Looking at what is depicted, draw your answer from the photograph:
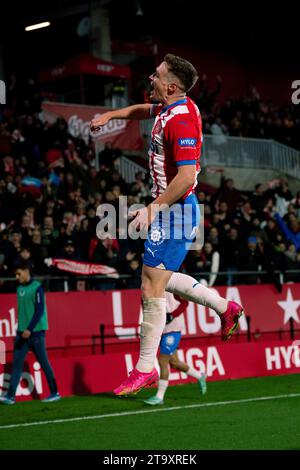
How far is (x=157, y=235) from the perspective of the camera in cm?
752

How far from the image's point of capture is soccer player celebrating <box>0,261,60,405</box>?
46.2ft

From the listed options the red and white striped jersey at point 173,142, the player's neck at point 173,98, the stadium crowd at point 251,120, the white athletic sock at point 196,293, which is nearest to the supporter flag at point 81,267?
the white athletic sock at point 196,293

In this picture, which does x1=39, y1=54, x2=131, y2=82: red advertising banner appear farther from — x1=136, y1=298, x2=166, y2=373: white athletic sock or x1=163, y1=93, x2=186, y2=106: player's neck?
x1=136, y1=298, x2=166, y2=373: white athletic sock

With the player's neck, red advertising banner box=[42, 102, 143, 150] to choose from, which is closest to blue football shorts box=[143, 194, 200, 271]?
the player's neck

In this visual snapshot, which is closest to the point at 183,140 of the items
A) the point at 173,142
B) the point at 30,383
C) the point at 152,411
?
the point at 173,142

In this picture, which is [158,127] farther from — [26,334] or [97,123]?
[26,334]

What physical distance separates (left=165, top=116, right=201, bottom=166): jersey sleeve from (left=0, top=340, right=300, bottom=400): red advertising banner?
796cm

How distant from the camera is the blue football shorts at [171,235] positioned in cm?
748

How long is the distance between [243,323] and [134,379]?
39.1ft

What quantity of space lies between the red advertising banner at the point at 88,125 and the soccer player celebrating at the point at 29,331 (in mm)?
11632

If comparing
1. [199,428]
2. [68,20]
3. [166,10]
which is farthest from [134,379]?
[166,10]

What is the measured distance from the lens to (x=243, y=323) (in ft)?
62.4

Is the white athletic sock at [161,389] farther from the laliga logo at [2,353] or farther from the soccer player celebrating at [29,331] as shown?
the laliga logo at [2,353]

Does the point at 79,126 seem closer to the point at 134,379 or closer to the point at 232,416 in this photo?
the point at 232,416
